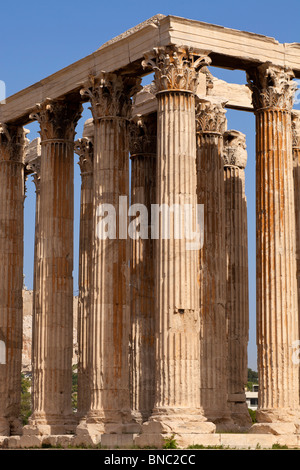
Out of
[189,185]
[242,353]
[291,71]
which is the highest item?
[291,71]

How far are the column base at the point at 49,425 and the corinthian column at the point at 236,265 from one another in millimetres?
Result: 9655

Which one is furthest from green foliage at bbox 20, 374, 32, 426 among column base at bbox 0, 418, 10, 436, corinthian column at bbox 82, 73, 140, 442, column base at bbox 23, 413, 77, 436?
corinthian column at bbox 82, 73, 140, 442

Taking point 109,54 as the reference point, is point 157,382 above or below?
below

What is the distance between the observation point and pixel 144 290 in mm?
62781

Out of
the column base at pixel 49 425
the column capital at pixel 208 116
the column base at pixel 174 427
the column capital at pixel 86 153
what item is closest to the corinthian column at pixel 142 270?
the column capital at pixel 208 116

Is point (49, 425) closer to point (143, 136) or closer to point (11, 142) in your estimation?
point (143, 136)

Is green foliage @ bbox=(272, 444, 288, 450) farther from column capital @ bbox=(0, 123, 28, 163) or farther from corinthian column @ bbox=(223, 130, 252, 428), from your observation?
column capital @ bbox=(0, 123, 28, 163)

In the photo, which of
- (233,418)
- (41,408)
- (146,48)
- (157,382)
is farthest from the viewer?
(233,418)

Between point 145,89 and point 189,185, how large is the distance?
14.5 meters

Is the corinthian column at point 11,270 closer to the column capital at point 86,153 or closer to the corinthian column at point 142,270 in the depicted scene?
the column capital at point 86,153

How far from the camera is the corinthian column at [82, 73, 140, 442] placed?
5525 cm

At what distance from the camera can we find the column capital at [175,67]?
52.5 metres

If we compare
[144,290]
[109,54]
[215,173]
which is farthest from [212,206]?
[109,54]

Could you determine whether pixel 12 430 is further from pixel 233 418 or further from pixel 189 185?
pixel 189 185
